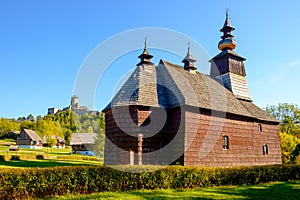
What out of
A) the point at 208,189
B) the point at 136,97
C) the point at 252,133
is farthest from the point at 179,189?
the point at 252,133

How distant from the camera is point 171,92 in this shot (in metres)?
20.2

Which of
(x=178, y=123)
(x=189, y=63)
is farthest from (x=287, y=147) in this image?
(x=178, y=123)

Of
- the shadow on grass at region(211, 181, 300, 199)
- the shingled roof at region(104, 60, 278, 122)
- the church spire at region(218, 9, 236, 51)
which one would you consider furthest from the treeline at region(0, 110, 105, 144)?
the shadow on grass at region(211, 181, 300, 199)

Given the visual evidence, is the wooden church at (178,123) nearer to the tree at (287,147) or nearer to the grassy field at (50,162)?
the tree at (287,147)

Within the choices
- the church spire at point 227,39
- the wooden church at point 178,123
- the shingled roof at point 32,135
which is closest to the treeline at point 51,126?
the shingled roof at point 32,135

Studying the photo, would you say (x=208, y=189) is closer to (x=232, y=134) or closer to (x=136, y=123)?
(x=136, y=123)

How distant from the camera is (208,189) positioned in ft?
43.0

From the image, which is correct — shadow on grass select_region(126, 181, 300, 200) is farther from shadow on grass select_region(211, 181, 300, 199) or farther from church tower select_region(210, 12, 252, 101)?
church tower select_region(210, 12, 252, 101)

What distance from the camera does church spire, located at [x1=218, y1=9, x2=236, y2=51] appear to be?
97.4 ft

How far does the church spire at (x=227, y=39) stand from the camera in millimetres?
29689

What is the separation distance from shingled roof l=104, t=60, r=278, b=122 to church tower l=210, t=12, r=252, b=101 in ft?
11.9

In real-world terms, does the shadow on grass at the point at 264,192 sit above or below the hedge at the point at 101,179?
below

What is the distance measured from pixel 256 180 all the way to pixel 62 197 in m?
11.4

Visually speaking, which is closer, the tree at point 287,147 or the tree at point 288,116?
the tree at point 287,147
